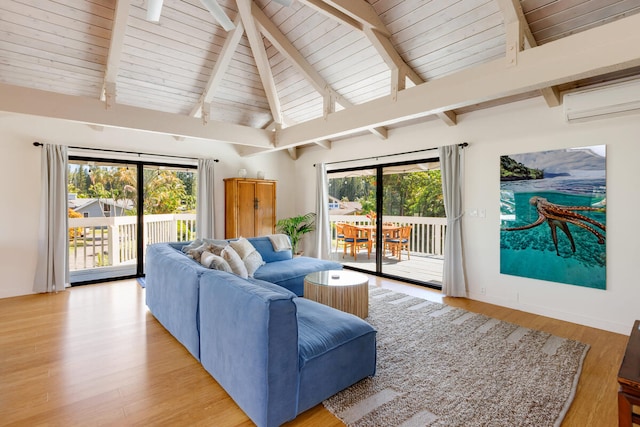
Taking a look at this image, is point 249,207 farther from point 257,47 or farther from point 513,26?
point 513,26

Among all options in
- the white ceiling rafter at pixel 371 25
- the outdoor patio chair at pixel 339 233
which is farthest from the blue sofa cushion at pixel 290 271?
the white ceiling rafter at pixel 371 25

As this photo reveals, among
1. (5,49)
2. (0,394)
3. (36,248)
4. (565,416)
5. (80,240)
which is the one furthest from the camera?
(80,240)

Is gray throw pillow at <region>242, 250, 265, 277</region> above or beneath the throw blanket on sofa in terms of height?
beneath

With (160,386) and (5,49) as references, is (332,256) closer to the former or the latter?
(160,386)

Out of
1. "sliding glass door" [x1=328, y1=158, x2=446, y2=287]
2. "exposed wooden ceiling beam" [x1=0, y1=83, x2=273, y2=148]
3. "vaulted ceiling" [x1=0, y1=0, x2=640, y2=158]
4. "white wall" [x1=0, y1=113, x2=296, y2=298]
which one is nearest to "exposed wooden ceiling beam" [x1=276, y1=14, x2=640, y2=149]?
"vaulted ceiling" [x1=0, y1=0, x2=640, y2=158]

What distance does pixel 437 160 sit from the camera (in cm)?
473

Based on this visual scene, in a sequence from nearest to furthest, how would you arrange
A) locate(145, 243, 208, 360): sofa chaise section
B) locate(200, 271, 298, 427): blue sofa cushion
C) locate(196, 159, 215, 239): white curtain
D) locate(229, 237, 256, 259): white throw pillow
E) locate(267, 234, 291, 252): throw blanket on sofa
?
locate(200, 271, 298, 427): blue sofa cushion → locate(145, 243, 208, 360): sofa chaise section → locate(229, 237, 256, 259): white throw pillow → locate(267, 234, 291, 252): throw blanket on sofa → locate(196, 159, 215, 239): white curtain

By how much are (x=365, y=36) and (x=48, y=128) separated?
457 centimetres

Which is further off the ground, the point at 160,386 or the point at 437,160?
the point at 437,160

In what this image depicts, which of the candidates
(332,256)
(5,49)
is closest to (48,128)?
(5,49)

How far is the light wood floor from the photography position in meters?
1.94

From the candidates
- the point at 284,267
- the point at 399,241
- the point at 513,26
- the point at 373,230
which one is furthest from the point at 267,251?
the point at 513,26

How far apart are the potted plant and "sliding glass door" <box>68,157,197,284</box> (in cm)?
181

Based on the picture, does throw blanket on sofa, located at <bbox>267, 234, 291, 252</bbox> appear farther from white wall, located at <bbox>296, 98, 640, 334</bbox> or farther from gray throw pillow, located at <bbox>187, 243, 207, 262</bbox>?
white wall, located at <bbox>296, 98, 640, 334</bbox>
